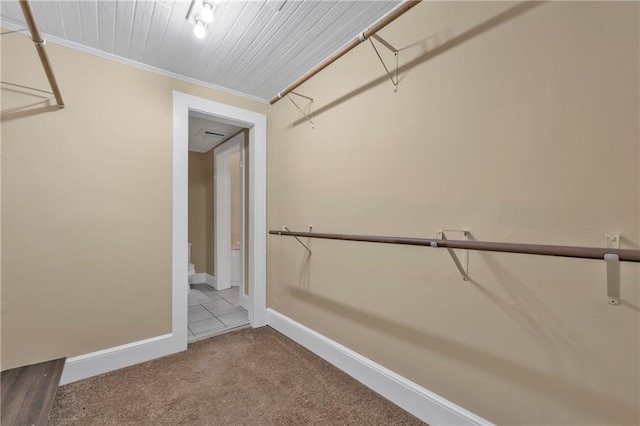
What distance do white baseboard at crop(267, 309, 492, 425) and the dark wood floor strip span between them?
60.3 inches

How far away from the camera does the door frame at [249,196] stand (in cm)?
223

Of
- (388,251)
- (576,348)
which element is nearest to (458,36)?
(388,251)

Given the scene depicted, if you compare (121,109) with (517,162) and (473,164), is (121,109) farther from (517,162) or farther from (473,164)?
(517,162)

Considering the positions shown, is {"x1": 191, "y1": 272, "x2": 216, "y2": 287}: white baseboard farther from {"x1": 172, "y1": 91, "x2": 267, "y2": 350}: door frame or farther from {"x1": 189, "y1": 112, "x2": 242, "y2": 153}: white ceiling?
{"x1": 189, "y1": 112, "x2": 242, "y2": 153}: white ceiling

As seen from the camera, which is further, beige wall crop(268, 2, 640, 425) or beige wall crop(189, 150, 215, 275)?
beige wall crop(189, 150, 215, 275)

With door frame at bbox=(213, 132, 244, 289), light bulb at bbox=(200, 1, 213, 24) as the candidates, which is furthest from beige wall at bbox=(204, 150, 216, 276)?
light bulb at bbox=(200, 1, 213, 24)

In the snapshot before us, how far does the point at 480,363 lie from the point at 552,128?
1.06 meters

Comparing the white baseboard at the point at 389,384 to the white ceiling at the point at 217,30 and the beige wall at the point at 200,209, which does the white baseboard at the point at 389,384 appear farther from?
the beige wall at the point at 200,209

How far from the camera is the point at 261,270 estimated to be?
275 cm

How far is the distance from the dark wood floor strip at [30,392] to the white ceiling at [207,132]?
7.66 feet

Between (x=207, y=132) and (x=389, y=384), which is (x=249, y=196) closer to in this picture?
(x=207, y=132)

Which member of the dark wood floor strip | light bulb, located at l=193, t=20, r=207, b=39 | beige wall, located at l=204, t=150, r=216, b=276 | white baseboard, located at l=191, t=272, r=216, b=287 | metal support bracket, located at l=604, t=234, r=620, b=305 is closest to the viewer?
metal support bracket, located at l=604, t=234, r=620, b=305

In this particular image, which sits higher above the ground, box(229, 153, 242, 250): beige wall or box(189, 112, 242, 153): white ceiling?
box(189, 112, 242, 153): white ceiling

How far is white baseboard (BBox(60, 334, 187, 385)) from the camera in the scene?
5.97 ft
